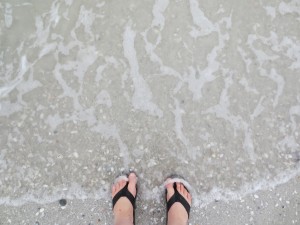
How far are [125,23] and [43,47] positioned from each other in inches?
27.4

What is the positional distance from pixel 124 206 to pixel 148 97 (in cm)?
87

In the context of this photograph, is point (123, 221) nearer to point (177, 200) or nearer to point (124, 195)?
point (124, 195)

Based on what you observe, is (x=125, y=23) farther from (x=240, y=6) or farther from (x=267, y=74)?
(x=267, y=74)

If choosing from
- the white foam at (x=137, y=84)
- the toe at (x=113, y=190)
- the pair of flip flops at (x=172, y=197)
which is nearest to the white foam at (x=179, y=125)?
the white foam at (x=137, y=84)

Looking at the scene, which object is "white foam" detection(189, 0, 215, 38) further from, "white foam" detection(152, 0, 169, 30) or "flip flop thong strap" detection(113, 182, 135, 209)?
"flip flop thong strap" detection(113, 182, 135, 209)

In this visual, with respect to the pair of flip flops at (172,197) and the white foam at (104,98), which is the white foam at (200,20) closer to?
the white foam at (104,98)

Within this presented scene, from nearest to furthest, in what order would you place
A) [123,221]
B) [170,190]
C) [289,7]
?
1. [123,221]
2. [170,190]
3. [289,7]

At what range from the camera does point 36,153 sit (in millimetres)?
2850

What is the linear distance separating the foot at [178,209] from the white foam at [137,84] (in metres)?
0.58

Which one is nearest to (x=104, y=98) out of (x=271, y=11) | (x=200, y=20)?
(x=200, y=20)

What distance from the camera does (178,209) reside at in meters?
2.72

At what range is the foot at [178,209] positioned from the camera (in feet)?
8.89

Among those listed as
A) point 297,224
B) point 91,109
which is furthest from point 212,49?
point 297,224

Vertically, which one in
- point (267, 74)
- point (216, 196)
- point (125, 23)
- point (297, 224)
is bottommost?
point (297, 224)
